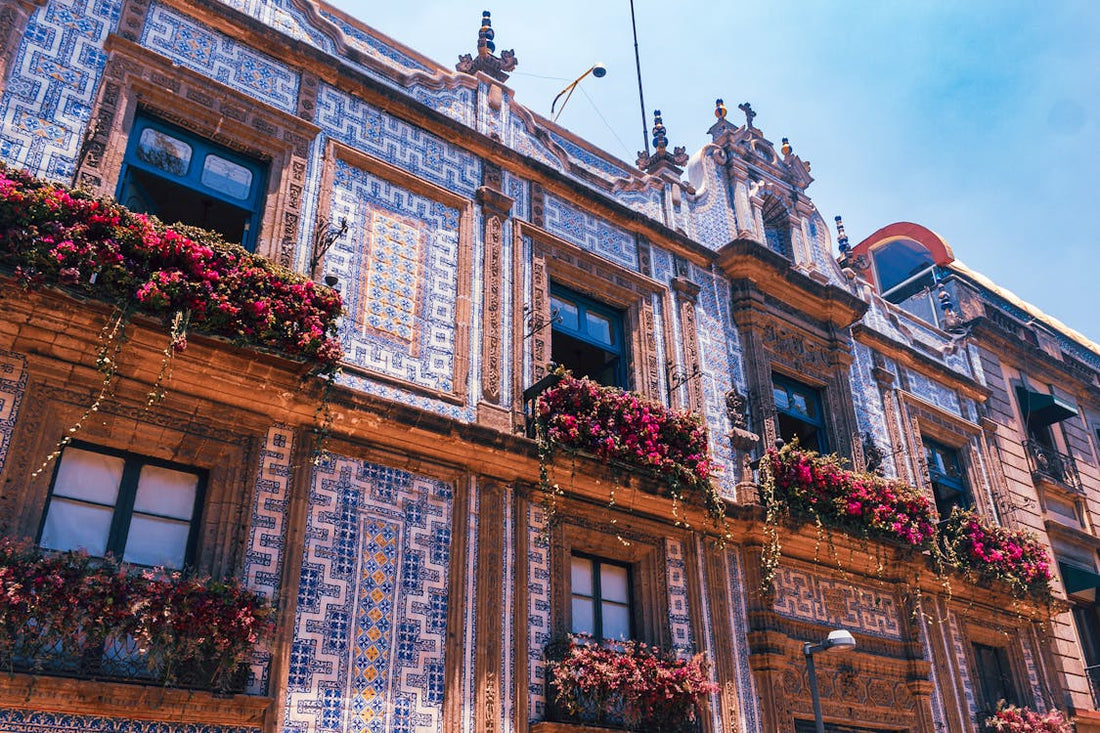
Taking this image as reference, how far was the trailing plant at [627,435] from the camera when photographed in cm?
1109

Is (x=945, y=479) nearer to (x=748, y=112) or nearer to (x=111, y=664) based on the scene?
(x=748, y=112)

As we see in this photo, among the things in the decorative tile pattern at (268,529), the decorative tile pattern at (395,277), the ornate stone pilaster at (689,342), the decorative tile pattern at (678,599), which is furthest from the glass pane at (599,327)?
the decorative tile pattern at (268,529)

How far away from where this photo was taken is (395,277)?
36.6ft

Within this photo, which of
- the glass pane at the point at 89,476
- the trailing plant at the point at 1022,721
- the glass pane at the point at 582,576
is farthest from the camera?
the trailing plant at the point at 1022,721

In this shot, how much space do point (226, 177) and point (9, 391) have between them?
3.53 metres

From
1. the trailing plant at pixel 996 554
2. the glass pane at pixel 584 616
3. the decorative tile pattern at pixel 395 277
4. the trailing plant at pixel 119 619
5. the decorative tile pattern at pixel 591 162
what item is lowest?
the trailing plant at pixel 119 619

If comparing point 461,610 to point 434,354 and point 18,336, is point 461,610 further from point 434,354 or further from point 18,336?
point 18,336

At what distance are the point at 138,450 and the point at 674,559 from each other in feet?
20.9

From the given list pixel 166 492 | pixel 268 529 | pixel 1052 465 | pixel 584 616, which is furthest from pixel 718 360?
pixel 1052 465

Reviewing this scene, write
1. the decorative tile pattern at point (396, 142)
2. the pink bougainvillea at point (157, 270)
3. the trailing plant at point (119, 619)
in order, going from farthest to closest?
1. the decorative tile pattern at point (396, 142)
2. the pink bougainvillea at point (157, 270)
3. the trailing plant at point (119, 619)

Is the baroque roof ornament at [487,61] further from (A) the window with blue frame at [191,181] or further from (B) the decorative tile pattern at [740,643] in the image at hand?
(B) the decorative tile pattern at [740,643]

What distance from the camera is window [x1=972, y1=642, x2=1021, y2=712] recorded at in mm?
15258

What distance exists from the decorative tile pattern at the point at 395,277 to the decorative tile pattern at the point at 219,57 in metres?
1.13

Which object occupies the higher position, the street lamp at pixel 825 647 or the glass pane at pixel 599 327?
the glass pane at pixel 599 327
